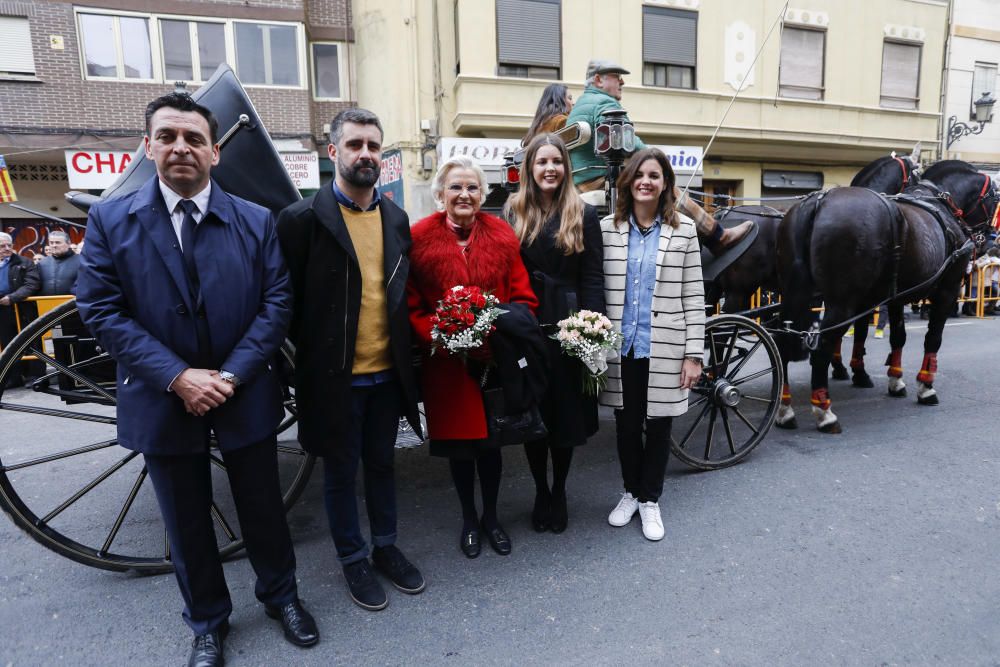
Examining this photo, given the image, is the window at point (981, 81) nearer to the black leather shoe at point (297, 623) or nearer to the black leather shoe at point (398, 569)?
the black leather shoe at point (398, 569)

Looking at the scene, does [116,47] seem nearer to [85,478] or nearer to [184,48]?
[184,48]

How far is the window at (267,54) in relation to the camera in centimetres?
1261

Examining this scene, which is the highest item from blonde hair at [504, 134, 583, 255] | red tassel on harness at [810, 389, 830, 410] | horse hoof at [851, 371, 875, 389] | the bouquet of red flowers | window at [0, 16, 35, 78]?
window at [0, 16, 35, 78]

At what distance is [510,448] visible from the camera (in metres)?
4.52

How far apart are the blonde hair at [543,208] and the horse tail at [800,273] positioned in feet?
9.09

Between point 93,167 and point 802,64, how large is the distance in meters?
16.0

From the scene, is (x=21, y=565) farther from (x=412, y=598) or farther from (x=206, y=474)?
(x=412, y=598)

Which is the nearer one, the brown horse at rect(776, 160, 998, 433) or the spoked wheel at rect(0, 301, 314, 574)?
the spoked wheel at rect(0, 301, 314, 574)

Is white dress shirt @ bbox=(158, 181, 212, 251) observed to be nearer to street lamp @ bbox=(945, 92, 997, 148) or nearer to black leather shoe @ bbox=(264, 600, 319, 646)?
black leather shoe @ bbox=(264, 600, 319, 646)

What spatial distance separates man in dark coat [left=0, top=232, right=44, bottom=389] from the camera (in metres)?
6.99

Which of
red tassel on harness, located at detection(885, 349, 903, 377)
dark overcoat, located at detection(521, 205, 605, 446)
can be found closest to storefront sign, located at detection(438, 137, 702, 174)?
red tassel on harness, located at detection(885, 349, 903, 377)

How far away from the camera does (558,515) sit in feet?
10.6

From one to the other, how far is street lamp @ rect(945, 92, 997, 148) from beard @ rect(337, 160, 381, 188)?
1806cm

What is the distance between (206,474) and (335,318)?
0.77 metres
